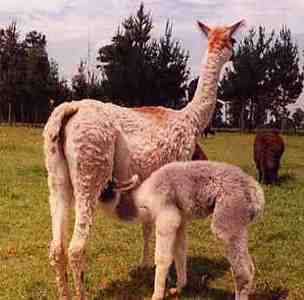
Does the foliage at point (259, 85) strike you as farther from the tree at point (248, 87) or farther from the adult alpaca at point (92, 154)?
the adult alpaca at point (92, 154)

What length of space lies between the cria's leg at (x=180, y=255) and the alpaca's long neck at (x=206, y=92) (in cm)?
101

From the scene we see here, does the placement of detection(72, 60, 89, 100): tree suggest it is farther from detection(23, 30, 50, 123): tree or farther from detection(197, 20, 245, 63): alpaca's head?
detection(197, 20, 245, 63): alpaca's head

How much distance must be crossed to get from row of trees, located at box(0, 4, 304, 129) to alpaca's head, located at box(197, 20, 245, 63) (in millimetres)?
29185

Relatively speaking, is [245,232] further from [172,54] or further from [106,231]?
[172,54]

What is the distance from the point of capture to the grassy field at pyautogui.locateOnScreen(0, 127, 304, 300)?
225 inches

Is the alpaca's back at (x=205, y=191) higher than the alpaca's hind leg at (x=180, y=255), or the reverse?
the alpaca's back at (x=205, y=191)

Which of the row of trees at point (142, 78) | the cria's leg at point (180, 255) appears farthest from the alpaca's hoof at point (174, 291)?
the row of trees at point (142, 78)

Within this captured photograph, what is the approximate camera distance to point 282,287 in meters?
5.86

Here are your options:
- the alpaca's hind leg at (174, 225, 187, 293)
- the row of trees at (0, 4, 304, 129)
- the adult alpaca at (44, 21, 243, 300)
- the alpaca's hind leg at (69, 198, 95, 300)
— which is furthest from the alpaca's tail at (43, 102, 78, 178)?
the row of trees at (0, 4, 304, 129)

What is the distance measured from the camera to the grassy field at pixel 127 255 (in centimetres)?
571

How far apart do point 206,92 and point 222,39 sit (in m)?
0.53

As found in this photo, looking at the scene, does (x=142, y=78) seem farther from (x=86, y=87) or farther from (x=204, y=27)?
(x=204, y=27)

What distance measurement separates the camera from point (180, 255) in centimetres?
557

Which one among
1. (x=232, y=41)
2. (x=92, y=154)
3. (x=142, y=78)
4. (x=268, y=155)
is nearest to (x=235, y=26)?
(x=232, y=41)
